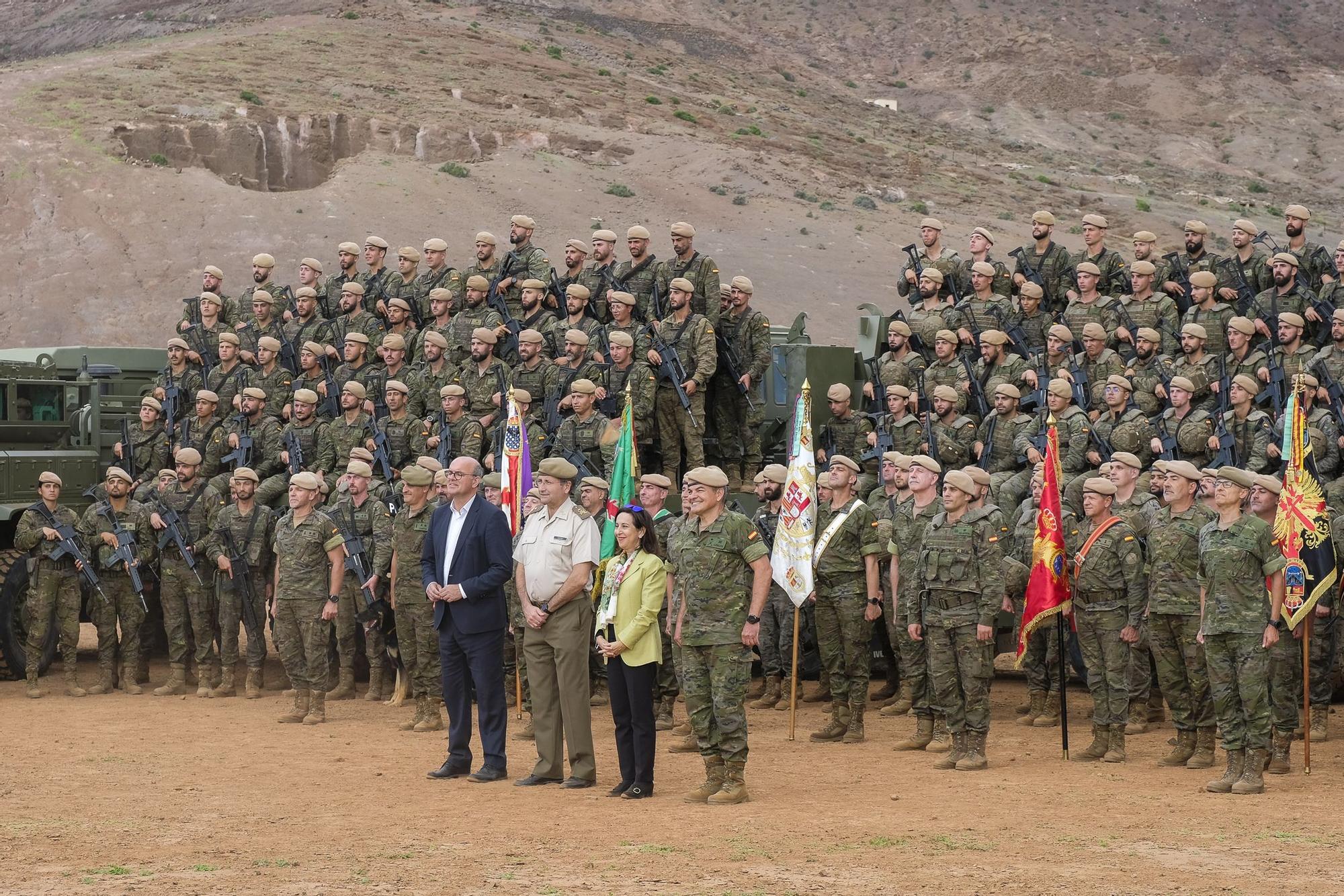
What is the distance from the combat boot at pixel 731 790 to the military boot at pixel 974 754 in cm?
190

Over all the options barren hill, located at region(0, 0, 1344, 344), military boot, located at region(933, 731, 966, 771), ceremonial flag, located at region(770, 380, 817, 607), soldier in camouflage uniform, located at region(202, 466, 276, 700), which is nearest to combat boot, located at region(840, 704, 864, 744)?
ceremonial flag, located at region(770, 380, 817, 607)

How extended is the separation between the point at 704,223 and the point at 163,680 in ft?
95.2

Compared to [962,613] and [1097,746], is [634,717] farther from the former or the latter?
[1097,746]

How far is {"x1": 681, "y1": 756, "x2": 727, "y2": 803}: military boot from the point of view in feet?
30.4

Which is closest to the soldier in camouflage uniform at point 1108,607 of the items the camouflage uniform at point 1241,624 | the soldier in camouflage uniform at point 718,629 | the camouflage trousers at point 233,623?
the camouflage uniform at point 1241,624

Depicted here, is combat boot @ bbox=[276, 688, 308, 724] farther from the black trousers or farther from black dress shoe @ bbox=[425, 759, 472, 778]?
the black trousers

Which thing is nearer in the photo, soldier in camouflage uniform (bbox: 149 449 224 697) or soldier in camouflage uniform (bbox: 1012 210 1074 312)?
soldier in camouflage uniform (bbox: 149 449 224 697)

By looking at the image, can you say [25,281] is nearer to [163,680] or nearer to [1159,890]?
[163,680]

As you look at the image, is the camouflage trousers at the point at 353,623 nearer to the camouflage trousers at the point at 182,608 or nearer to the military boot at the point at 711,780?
the camouflage trousers at the point at 182,608

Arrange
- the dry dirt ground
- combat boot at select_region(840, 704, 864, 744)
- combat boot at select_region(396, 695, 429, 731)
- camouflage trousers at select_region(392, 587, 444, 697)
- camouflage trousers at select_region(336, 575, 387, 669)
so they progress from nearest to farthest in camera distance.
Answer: the dry dirt ground → combat boot at select_region(840, 704, 864, 744) → combat boot at select_region(396, 695, 429, 731) → camouflage trousers at select_region(392, 587, 444, 697) → camouflage trousers at select_region(336, 575, 387, 669)

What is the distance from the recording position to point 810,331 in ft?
118

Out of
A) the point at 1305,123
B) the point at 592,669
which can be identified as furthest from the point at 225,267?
the point at 1305,123

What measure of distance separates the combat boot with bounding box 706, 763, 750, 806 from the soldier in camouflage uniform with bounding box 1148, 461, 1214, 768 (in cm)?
300

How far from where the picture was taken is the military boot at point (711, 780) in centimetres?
927
